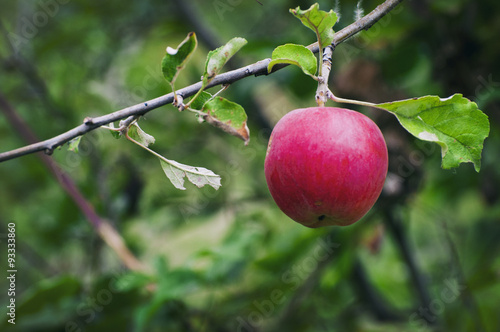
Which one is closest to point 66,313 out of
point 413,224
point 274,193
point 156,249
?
point 156,249

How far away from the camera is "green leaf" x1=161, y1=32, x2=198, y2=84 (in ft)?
1.75

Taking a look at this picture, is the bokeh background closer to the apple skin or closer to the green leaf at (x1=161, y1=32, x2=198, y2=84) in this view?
the apple skin

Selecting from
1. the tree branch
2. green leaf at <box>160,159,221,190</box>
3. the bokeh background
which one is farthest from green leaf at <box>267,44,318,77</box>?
the bokeh background

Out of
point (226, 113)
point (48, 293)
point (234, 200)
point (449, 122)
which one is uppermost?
point (226, 113)

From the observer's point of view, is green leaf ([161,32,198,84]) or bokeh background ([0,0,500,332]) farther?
bokeh background ([0,0,500,332])

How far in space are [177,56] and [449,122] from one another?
341mm

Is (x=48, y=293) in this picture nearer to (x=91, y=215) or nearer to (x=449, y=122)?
(x=91, y=215)

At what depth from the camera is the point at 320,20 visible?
55 centimetres

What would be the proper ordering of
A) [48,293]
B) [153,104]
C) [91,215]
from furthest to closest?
[91,215], [48,293], [153,104]

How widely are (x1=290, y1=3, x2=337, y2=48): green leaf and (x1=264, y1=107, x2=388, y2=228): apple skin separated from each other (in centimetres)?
10

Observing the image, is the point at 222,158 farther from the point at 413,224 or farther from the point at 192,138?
the point at 413,224

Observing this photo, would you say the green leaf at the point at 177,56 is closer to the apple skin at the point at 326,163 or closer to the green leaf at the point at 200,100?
the green leaf at the point at 200,100

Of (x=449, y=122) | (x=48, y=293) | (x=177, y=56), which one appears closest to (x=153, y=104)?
(x=177, y=56)

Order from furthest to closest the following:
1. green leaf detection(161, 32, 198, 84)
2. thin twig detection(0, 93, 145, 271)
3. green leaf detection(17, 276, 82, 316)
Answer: thin twig detection(0, 93, 145, 271)
green leaf detection(17, 276, 82, 316)
green leaf detection(161, 32, 198, 84)
